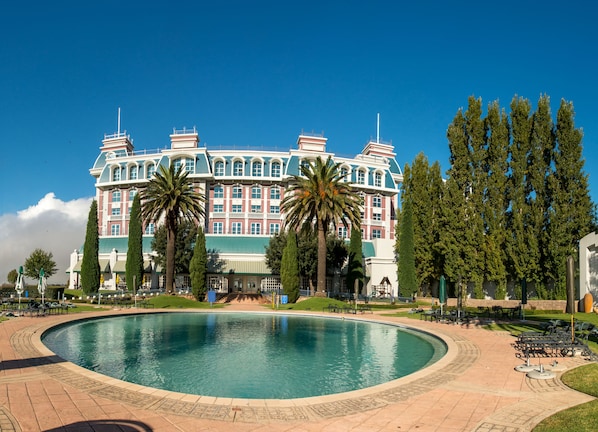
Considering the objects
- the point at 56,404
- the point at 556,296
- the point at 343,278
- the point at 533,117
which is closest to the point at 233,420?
the point at 56,404

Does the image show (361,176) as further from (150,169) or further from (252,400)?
(252,400)

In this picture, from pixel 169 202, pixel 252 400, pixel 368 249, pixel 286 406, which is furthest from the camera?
pixel 368 249

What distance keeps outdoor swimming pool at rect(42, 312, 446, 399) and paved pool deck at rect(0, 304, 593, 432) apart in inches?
75.6

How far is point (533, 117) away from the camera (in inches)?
1526

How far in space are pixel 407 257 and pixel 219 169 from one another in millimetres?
28537

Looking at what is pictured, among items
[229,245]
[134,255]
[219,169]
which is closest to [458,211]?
[229,245]

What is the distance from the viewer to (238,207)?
5784cm

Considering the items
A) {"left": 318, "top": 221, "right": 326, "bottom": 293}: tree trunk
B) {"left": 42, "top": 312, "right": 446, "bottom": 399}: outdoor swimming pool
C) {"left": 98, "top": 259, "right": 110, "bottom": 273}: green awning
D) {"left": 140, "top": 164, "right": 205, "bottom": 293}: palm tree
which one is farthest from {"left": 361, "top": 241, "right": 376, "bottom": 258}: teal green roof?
{"left": 98, "top": 259, "right": 110, "bottom": 273}: green awning

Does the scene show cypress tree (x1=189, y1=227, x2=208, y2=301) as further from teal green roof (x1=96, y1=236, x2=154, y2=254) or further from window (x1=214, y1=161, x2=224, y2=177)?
window (x1=214, y1=161, x2=224, y2=177)

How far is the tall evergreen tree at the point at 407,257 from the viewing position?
44719 mm

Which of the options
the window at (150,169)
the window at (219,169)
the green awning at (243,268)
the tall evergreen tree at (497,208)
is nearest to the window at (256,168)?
the window at (219,169)

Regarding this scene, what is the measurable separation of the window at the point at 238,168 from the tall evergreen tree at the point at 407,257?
23803 millimetres

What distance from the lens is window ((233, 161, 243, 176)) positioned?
58.0 m

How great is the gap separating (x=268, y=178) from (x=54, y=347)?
4217cm
